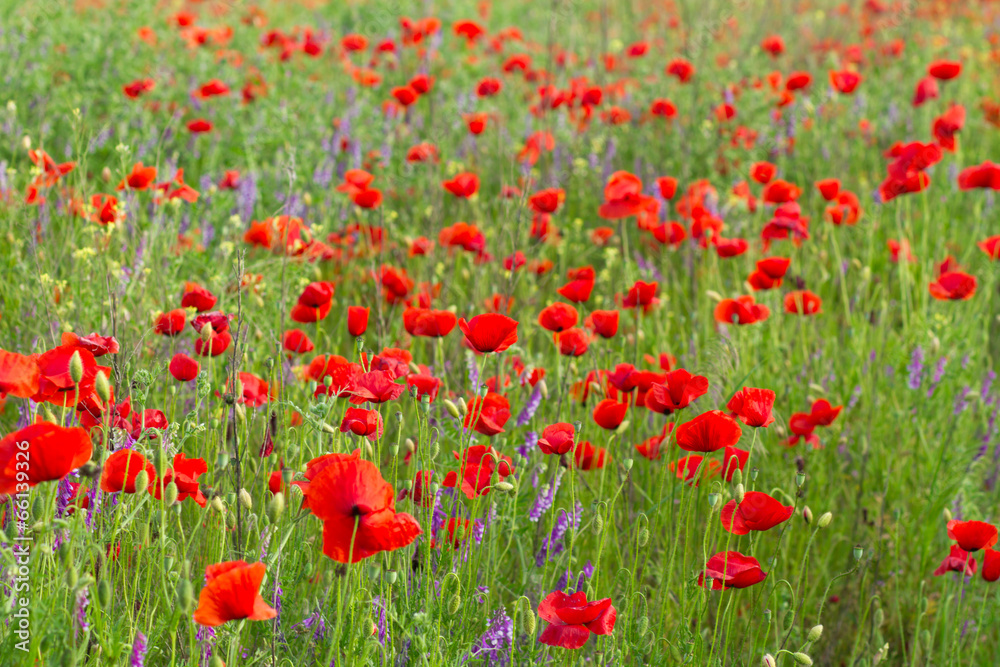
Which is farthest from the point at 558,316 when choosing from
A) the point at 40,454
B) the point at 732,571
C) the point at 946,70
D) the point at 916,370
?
the point at 946,70

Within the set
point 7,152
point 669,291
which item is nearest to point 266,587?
point 669,291

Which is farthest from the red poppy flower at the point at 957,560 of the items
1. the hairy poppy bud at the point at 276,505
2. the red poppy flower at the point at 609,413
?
the hairy poppy bud at the point at 276,505

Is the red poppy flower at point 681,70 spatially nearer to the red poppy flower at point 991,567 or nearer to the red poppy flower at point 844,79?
the red poppy flower at point 844,79

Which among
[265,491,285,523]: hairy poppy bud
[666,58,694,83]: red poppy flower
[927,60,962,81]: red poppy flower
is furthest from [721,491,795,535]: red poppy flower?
[666,58,694,83]: red poppy flower

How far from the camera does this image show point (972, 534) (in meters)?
1.44

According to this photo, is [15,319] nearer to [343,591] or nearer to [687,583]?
[343,591]

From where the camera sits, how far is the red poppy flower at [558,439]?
4.63 feet

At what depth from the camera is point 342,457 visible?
46.6 inches

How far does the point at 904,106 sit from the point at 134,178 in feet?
14.2

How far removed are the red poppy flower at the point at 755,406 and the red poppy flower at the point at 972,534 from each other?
1.16ft

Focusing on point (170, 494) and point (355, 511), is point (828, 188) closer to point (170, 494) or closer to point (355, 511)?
point (355, 511)

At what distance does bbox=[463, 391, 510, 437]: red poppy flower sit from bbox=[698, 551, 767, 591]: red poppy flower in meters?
0.40

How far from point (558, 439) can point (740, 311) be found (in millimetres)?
751

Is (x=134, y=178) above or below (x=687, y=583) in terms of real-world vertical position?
above
